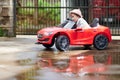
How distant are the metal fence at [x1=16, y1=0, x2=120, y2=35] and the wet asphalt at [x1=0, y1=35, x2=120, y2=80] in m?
3.38

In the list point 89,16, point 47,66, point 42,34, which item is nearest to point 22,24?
point 89,16

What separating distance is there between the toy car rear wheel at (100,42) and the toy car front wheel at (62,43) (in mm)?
937

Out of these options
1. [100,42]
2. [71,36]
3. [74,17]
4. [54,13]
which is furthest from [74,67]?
[54,13]

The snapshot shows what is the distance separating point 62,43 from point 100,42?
1.22 metres

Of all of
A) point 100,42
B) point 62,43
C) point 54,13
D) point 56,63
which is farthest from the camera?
point 54,13

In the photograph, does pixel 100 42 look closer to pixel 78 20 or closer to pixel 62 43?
pixel 78 20

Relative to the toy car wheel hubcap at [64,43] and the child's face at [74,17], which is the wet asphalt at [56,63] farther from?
the child's face at [74,17]

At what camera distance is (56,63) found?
10258mm

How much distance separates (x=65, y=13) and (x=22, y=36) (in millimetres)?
2085

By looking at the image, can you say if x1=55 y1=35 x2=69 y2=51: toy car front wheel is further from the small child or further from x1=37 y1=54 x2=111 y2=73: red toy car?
x1=37 y1=54 x2=111 y2=73: red toy car

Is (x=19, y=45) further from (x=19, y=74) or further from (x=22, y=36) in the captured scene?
(x=19, y=74)

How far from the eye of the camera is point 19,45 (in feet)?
45.4

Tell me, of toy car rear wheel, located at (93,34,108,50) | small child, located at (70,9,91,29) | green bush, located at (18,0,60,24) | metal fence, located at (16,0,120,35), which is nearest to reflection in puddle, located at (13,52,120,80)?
toy car rear wheel, located at (93,34,108,50)

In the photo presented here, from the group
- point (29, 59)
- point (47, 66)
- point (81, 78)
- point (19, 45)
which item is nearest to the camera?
point (81, 78)
